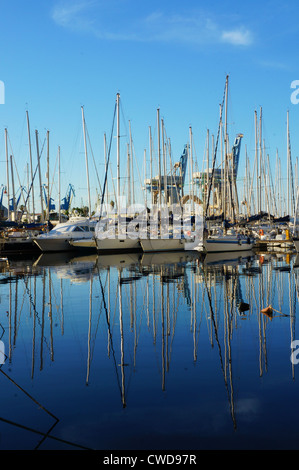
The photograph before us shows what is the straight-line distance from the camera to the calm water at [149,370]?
25.1ft

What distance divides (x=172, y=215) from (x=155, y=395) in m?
46.8

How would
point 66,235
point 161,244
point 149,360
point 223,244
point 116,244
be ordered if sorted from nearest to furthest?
point 149,360 < point 223,244 < point 116,244 < point 161,244 < point 66,235

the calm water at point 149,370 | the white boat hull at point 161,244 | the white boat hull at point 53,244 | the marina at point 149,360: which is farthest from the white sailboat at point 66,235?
the calm water at point 149,370

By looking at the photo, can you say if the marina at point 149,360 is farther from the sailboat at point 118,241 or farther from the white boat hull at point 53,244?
the white boat hull at point 53,244

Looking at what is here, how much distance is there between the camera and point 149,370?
35.9 feet

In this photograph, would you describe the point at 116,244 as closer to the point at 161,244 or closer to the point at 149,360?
the point at 161,244

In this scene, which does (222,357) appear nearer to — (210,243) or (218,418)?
(218,418)

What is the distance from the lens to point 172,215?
55.8 meters

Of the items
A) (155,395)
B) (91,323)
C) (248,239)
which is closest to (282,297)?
(91,323)

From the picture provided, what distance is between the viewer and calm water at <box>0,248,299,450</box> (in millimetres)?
7664

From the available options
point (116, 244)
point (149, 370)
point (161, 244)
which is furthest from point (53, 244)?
point (149, 370)

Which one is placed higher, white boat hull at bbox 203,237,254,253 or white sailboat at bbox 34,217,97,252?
white sailboat at bbox 34,217,97,252

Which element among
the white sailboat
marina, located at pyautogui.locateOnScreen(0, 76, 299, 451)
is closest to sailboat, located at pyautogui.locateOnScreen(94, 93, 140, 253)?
the white sailboat

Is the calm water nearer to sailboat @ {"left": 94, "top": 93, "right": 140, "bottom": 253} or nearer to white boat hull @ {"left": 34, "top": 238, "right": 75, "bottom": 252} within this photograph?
sailboat @ {"left": 94, "top": 93, "right": 140, "bottom": 253}
